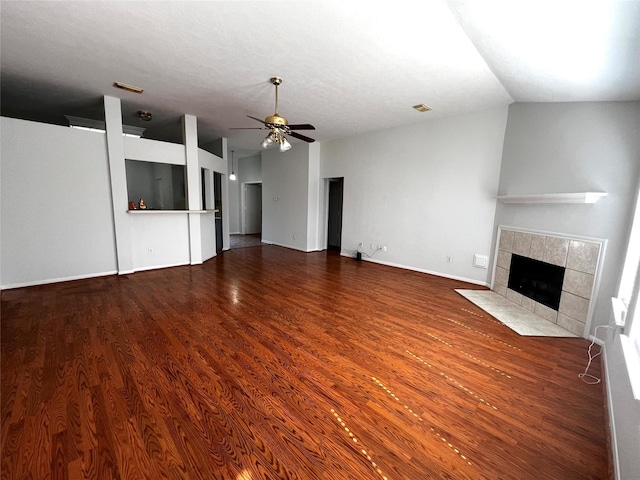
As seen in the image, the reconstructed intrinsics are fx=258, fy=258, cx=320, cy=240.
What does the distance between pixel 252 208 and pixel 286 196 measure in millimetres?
3369

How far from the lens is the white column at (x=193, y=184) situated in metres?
5.09

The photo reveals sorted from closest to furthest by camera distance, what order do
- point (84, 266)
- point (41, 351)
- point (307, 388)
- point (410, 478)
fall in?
point (410, 478) → point (307, 388) → point (41, 351) → point (84, 266)

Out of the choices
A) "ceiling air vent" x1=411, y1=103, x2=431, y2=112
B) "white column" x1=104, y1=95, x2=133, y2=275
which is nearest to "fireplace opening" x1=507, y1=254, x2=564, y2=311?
"ceiling air vent" x1=411, y1=103, x2=431, y2=112

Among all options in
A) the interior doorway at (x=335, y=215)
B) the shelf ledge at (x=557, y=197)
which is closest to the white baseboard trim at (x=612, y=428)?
the shelf ledge at (x=557, y=197)

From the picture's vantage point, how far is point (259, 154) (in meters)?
9.31

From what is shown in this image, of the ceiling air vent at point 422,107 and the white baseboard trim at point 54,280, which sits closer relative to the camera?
the white baseboard trim at point 54,280

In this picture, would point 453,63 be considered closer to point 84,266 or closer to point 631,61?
point 631,61

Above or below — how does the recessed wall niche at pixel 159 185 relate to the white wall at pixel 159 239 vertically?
above

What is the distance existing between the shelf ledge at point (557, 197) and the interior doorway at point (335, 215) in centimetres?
426

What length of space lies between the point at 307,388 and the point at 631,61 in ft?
11.7

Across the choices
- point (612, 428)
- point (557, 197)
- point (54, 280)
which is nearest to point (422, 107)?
point (557, 197)

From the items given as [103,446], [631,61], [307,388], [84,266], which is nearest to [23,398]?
[103,446]

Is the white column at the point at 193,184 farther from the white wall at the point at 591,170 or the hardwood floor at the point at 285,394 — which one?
the white wall at the point at 591,170

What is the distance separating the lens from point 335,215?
25.3ft
